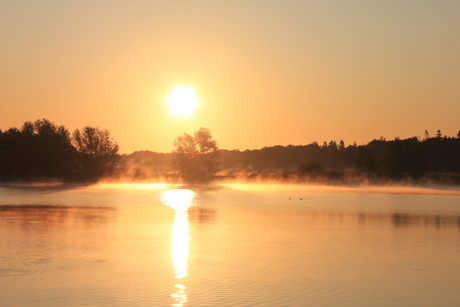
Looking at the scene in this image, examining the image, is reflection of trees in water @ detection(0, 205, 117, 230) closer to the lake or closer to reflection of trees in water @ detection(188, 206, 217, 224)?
the lake

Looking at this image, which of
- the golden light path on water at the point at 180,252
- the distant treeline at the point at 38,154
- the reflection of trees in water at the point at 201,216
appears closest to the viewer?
the golden light path on water at the point at 180,252

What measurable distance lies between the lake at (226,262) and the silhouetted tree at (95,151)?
91.8 m

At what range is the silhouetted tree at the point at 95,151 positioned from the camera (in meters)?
129

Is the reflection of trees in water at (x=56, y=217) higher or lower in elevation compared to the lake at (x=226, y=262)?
higher


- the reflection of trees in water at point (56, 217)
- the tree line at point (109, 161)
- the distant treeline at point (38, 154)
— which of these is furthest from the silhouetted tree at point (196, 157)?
the reflection of trees in water at point (56, 217)

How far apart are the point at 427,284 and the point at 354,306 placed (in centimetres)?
419

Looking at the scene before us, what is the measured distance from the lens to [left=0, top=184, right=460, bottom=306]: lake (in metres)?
16.3

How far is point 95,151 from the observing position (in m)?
A: 130

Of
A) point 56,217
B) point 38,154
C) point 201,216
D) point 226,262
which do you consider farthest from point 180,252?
point 38,154

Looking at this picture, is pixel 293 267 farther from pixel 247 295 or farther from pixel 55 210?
pixel 55 210

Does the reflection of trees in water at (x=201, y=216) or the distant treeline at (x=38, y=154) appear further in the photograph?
the distant treeline at (x=38, y=154)

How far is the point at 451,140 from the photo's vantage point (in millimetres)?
173750

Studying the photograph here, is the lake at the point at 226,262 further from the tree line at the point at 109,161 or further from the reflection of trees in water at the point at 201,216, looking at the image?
the tree line at the point at 109,161

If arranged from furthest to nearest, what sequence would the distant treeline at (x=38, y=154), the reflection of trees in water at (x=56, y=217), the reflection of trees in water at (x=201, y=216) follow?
the distant treeline at (x=38, y=154) < the reflection of trees in water at (x=201, y=216) < the reflection of trees in water at (x=56, y=217)
